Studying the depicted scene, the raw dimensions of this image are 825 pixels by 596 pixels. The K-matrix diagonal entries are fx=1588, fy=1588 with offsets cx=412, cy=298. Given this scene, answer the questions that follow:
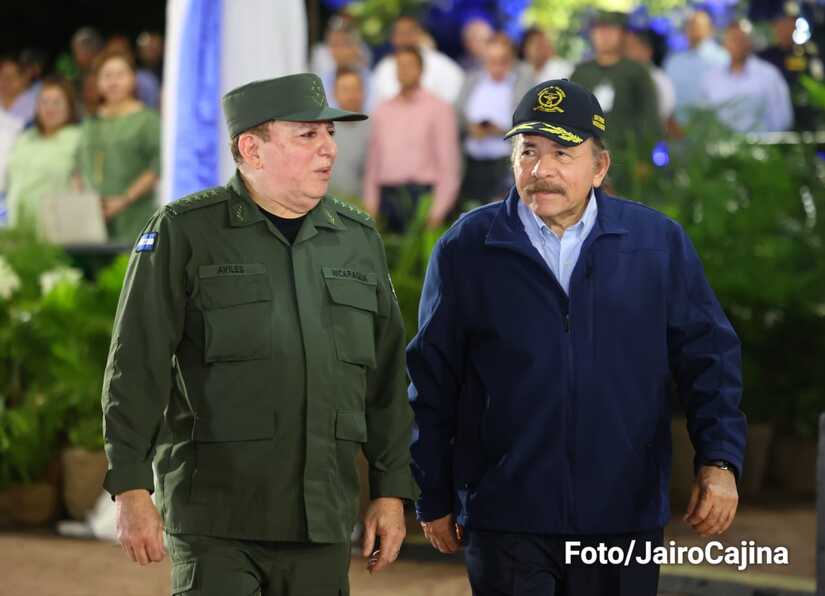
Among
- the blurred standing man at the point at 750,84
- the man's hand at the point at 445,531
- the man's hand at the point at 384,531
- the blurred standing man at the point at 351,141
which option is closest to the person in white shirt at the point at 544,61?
the blurred standing man at the point at 750,84

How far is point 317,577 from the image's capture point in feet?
12.1

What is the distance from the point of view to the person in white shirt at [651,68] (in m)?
10.9

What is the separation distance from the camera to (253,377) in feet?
12.0

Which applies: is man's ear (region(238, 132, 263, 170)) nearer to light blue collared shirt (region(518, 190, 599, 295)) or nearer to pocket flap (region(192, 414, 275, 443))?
pocket flap (region(192, 414, 275, 443))

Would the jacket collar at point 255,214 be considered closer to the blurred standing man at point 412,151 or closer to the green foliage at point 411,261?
the green foliage at point 411,261

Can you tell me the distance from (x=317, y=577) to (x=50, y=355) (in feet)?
Result: 17.5

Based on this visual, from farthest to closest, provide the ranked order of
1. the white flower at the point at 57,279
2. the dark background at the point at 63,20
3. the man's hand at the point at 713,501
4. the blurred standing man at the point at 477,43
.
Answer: the dark background at the point at 63,20, the blurred standing man at the point at 477,43, the white flower at the point at 57,279, the man's hand at the point at 713,501

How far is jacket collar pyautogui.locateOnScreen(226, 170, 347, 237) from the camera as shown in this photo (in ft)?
12.4

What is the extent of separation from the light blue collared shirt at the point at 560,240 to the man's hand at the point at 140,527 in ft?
3.90

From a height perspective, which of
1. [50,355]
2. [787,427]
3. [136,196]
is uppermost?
[136,196]

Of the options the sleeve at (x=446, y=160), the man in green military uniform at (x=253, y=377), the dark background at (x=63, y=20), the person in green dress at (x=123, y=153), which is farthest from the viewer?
the dark background at (x=63, y=20)

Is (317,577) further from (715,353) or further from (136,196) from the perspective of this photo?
(136,196)

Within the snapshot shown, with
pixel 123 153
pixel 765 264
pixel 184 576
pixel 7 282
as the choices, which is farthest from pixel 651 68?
pixel 184 576

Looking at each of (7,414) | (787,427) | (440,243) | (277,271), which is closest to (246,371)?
(277,271)
